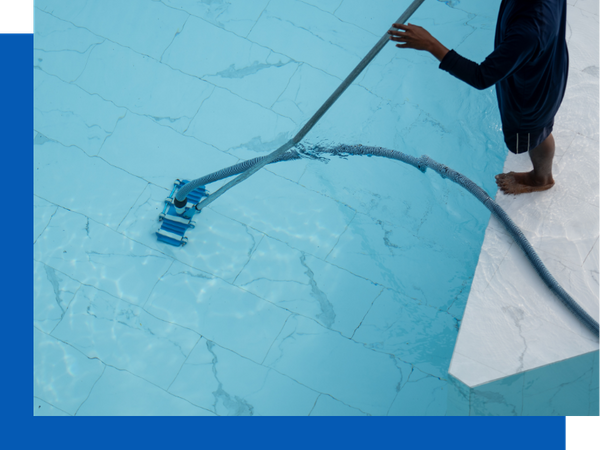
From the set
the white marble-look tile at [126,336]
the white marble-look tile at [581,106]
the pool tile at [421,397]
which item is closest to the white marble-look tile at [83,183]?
the white marble-look tile at [126,336]

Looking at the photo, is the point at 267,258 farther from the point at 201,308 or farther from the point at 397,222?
the point at 397,222

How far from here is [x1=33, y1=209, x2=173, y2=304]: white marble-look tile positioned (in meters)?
2.93

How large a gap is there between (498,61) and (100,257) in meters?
2.48

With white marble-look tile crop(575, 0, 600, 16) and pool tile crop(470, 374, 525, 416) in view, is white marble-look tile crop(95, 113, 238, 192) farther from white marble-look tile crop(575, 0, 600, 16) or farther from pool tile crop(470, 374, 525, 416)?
white marble-look tile crop(575, 0, 600, 16)

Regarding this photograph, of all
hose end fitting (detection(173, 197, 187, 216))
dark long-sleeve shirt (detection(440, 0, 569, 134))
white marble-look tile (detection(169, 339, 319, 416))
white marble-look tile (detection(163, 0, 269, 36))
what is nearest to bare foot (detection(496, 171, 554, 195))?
dark long-sleeve shirt (detection(440, 0, 569, 134))

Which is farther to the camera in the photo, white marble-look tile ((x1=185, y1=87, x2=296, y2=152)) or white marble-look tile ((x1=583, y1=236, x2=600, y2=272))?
white marble-look tile ((x1=185, y1=87, x2=296, y2=152))

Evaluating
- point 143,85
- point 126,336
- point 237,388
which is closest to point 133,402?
point 126,336

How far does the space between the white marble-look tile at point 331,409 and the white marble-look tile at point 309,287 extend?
15.7 inches

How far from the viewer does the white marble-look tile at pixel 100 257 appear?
2.93 m

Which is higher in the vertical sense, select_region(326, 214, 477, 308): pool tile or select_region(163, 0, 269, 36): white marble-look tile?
select_region(163, 0, 269, 36): white marble-look tile

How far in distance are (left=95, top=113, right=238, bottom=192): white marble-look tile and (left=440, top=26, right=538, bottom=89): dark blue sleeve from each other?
6.13 feet

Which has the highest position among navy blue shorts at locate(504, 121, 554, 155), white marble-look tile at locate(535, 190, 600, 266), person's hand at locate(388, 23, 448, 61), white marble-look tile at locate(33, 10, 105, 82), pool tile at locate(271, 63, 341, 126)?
white marble-look tile at locate(33, 10, 105, 82)

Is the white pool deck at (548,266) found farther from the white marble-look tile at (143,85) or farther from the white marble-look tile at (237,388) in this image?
the white marble-look tile at (143,85)

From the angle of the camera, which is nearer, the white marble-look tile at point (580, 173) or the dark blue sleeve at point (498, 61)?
the dark blue sleeve at point (498, 61)
